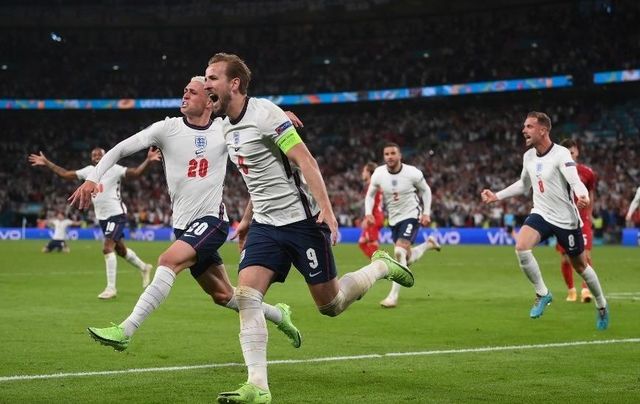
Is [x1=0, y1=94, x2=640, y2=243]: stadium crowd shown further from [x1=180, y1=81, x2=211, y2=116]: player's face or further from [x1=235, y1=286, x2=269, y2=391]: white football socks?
[x1=235, y1=286, x2=269, y2=391]: white football socks

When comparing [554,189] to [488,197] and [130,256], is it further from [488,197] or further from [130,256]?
[130,256]

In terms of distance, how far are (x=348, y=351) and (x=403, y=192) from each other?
21.0 ft

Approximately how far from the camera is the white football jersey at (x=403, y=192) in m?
15.9

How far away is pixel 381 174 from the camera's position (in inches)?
639

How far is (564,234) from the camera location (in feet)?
40.4

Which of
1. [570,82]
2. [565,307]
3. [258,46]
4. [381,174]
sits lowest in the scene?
[565,307]

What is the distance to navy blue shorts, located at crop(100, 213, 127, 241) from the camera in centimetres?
1702

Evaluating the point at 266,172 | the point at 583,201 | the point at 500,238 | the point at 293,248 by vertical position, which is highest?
the point at 266,172

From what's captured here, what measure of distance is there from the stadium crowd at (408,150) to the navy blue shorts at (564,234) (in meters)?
31.7

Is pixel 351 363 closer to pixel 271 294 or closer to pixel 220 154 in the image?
pixel 220 154

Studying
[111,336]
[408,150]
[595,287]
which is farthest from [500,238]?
[111,336]

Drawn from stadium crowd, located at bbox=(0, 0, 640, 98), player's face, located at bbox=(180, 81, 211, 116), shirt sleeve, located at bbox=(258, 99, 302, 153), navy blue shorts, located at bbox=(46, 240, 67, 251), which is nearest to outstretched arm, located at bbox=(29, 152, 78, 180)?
player's face, located at bbox=(180, 81, 211, 116)

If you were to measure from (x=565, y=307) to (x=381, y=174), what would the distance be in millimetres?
3778

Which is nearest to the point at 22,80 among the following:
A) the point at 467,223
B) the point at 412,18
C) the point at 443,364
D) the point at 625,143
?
the point at 412,18
